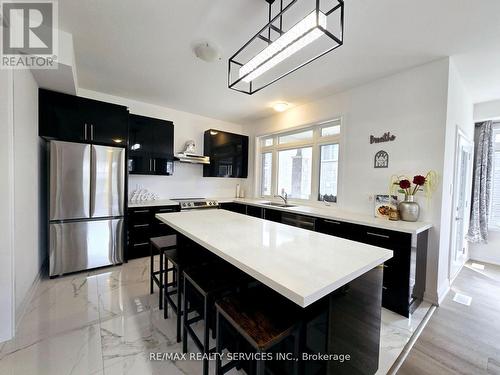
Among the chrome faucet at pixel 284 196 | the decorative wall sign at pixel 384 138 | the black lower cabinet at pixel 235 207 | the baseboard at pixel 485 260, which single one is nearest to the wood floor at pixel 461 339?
the baseboard at pixel 485 260

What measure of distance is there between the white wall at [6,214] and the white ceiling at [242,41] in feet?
2.90

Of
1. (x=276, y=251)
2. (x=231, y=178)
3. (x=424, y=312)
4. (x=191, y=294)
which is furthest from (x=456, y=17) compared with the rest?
(x=231, y=178)

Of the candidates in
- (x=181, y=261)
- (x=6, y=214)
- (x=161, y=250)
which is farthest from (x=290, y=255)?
(x=6, y=214)

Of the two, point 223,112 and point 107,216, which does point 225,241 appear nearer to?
point 107,216

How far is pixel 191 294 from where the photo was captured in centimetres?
208

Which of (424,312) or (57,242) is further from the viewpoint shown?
(57,242)

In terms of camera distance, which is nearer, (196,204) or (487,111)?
(487,111)

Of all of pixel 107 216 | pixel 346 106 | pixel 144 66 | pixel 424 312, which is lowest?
pixel 424 312

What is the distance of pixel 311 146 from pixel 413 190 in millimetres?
1747

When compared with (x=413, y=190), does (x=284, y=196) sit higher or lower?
lower

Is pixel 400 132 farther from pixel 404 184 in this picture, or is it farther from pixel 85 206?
pixel 85 206

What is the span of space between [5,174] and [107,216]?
1431 mm

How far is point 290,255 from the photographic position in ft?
4.00

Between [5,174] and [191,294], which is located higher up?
[5,174]
